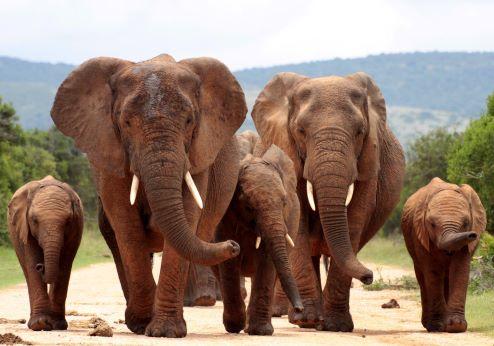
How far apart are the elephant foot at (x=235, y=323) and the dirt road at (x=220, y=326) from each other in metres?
0.11

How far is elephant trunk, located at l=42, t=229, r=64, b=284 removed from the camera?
39.2 feet

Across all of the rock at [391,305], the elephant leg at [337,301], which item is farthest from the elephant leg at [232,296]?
the rock at [391,305]

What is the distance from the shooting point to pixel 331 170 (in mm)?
12859

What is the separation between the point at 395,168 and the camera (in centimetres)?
1510

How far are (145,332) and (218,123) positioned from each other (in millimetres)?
1898

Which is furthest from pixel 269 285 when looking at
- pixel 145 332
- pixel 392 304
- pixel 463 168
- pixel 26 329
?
pixel 463 168

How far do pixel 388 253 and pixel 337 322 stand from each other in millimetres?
21547

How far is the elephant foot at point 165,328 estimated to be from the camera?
1091 centimetres

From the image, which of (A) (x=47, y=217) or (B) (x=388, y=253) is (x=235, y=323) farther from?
(B) (x=388, y=253)


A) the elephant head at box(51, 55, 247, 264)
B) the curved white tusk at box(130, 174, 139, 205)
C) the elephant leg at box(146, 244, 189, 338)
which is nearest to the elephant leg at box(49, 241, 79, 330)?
the elephant head at box(51, 55, 247, 264)

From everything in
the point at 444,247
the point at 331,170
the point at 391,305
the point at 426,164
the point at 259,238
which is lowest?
the point at 426,164

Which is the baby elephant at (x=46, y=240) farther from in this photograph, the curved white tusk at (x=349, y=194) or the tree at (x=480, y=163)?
the tree at (x=480, y=163)

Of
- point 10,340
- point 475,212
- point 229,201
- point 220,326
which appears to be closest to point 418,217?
point 475,212

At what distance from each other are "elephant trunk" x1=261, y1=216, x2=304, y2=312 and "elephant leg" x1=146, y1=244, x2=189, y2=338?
35.4 inches
